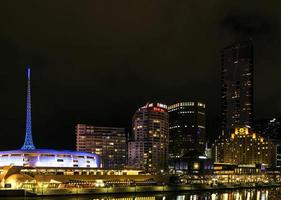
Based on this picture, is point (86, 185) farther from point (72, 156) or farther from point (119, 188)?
point (72, 156)

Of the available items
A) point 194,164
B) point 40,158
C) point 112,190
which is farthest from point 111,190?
point 194,164

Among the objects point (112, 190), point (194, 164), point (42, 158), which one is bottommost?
point (194, 164)

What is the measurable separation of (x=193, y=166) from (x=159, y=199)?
89.7m

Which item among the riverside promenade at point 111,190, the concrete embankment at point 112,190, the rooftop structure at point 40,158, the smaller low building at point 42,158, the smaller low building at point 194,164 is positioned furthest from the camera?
the smaller low building at point 194,164

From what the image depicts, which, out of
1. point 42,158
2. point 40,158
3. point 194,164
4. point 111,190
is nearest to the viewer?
point 111,190

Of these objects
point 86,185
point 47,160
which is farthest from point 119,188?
point 47,160

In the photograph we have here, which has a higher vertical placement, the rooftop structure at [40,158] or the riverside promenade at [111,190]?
the rooftop structure at [40,158]

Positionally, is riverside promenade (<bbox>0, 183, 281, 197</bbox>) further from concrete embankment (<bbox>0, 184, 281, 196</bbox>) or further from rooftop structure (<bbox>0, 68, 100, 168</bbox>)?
rooftop structure (<bbox>0, 68, 100, 168</bbox>)

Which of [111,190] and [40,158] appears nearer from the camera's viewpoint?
[111,190]

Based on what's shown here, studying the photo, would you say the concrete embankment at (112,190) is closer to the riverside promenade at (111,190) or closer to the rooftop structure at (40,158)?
the riverside promenade at (111,190)

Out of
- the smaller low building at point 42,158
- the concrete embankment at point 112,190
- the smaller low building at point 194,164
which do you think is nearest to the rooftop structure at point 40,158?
the smaller low building at point 42,158

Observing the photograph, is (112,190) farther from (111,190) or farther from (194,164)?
(194,164)

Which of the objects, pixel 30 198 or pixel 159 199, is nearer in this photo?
pixel 30 198

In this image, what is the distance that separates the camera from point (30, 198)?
254 ft
